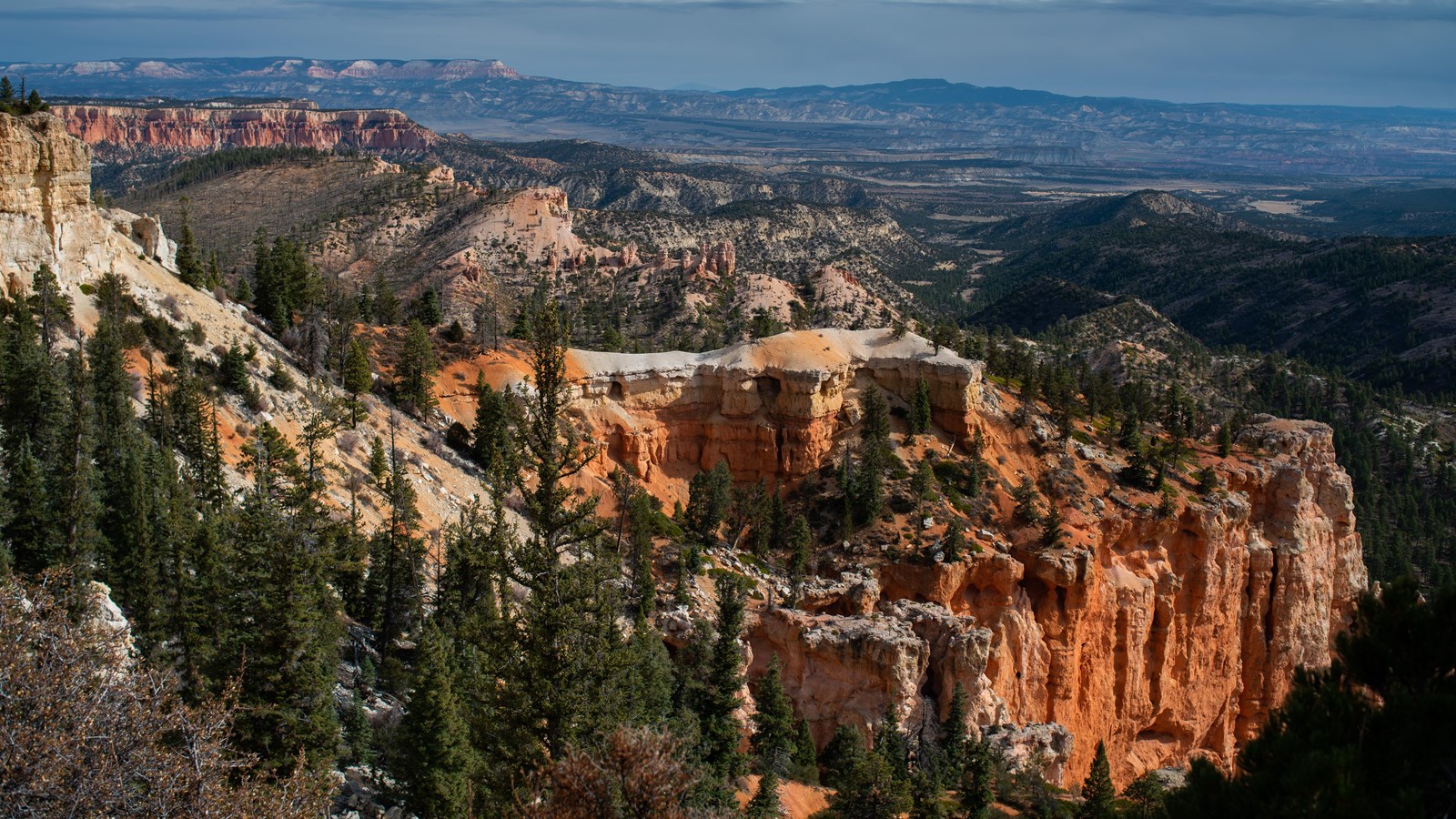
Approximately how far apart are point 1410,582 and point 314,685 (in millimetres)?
21512

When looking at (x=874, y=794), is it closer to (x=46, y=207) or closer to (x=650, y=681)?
(x=650, y=681)

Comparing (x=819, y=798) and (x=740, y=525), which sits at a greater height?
(x=740, y=525)

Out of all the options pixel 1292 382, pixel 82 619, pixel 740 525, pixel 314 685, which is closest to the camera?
pixel 82 619

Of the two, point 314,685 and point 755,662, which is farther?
point 755,662

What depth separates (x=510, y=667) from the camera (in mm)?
22312

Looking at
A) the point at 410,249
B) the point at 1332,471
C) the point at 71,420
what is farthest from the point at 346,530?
the point at 410,249

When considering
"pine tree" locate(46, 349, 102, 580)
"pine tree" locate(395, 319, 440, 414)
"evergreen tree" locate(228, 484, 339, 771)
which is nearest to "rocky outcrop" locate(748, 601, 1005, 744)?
"evergreen tree" locate(228, 484, 339, 771)

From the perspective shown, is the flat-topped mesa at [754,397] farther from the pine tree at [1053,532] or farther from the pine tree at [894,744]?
the pine tree at [894,744]

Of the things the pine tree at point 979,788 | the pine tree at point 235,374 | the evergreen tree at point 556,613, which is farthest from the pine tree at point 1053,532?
the pine tree at point 235,374

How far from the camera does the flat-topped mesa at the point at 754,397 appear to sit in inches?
2181

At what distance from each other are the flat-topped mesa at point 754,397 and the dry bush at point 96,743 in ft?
124

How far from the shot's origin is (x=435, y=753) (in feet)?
81.8

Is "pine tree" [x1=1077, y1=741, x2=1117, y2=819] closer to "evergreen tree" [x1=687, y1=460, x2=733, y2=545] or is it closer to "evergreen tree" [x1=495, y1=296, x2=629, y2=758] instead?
"evergreen tree" [x1=495, y1=296, x2=629, y2=758]

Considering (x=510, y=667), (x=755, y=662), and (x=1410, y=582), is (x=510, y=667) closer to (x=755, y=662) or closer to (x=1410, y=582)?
(x=1410, y=582)
